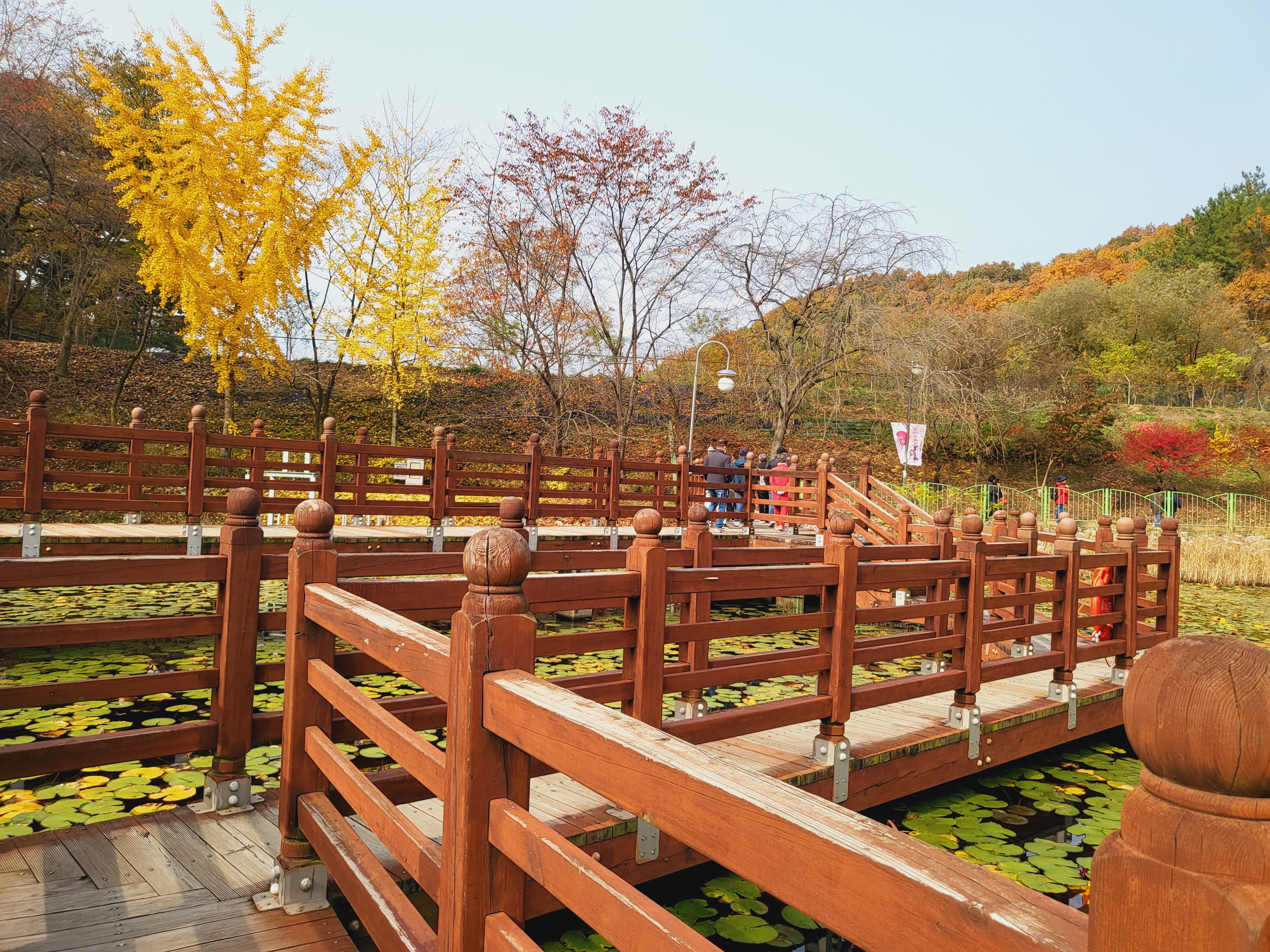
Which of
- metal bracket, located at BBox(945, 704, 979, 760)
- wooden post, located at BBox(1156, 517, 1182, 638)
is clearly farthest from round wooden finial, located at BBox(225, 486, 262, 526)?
wooden post, located at BBox(1156, 517, 1182, 638)

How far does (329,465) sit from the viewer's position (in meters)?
10.0

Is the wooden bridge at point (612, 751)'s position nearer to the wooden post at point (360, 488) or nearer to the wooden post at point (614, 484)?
the wooden post at point (360, 488)

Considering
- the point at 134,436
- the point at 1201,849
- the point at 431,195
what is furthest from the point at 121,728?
the point at 431,195

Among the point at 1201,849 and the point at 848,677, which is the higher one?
the point at 1201,849

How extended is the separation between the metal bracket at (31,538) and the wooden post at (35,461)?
0.07m

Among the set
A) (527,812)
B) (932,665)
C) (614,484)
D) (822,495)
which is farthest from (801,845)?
(822,495)

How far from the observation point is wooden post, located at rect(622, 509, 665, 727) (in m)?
3.38

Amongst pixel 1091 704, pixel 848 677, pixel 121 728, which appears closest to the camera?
pixel 848 677

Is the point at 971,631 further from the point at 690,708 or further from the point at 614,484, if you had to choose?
the point at 614,484

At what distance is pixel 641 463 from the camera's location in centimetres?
1305

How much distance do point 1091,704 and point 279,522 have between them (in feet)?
39.5

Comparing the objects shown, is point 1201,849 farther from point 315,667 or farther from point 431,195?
point 431,195

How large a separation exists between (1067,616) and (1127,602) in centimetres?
103

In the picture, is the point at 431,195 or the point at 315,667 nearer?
the point at 315,667
